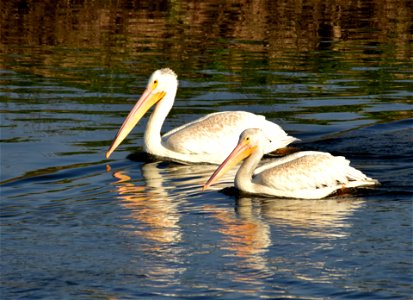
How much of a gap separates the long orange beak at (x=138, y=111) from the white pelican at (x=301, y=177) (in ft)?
6.40

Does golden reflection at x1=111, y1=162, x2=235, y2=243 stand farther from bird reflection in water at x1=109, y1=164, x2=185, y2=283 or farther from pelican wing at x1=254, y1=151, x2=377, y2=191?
pelican wing at x1=254, y1=151, x2=377, y2=191

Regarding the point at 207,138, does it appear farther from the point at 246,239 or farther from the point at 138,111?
the point at 246,239

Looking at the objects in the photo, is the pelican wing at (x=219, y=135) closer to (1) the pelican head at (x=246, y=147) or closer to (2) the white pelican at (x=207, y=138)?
(2) the white pelican at (x=207, y=138)

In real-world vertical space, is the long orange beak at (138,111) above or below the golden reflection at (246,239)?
above

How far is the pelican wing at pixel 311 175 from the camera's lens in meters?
10.3

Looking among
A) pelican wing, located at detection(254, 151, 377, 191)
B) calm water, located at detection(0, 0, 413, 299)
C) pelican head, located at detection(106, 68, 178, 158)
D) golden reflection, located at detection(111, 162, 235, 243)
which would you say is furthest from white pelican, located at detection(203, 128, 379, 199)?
pelican head, located at detection(106, 68, 178, 158)

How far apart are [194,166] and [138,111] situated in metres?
1.09

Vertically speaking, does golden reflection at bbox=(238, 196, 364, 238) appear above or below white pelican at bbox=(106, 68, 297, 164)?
below

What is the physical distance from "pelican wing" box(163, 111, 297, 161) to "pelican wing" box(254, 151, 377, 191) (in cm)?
152

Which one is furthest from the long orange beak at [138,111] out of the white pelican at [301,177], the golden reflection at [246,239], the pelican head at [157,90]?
the golden reflection at [246,239]

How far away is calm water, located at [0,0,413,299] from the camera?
8.00 meters

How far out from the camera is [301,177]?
33.7 ft

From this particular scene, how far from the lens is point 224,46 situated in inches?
752

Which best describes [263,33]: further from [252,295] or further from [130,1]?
[252,295]
